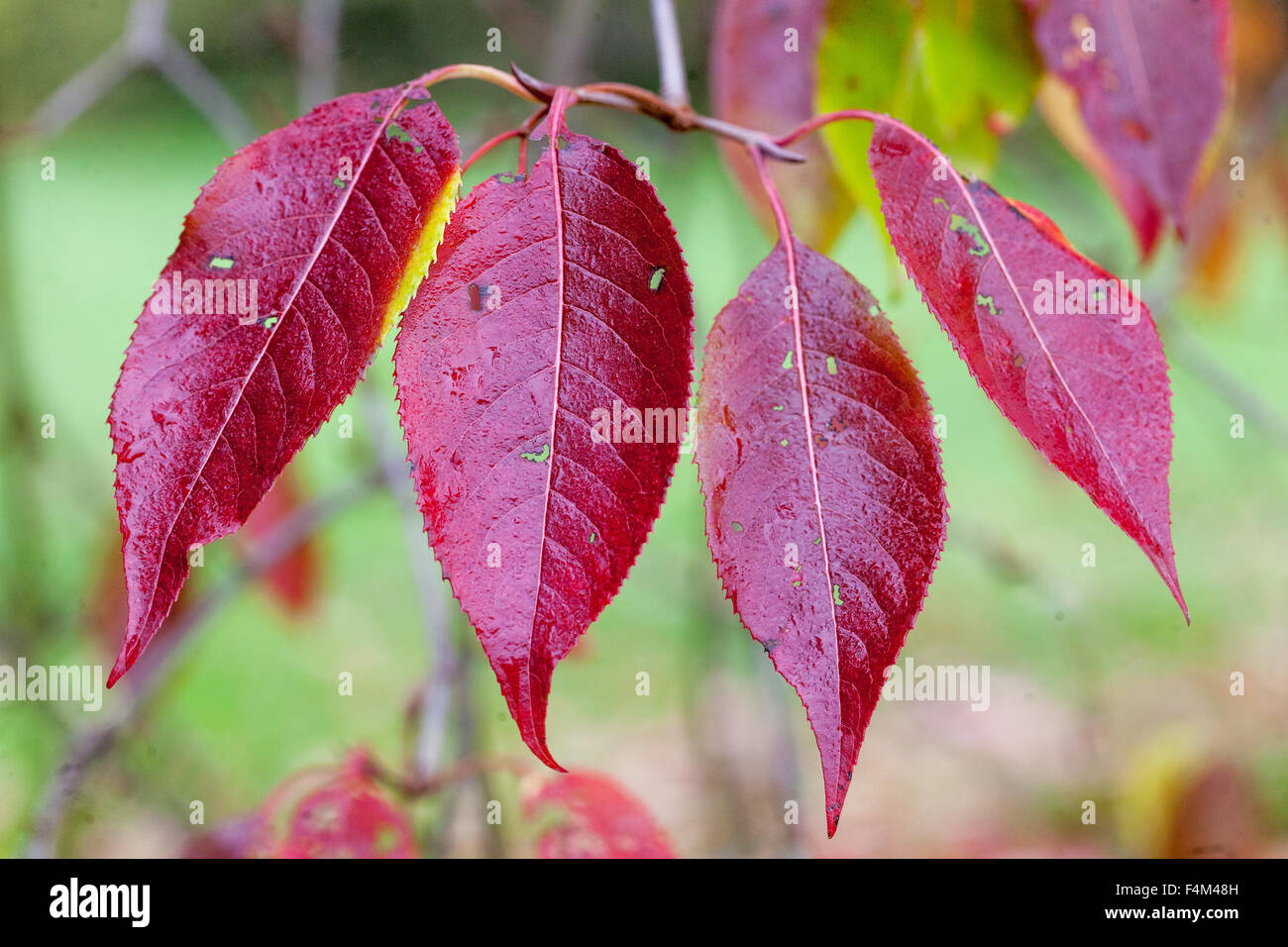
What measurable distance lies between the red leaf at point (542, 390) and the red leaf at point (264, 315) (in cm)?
2

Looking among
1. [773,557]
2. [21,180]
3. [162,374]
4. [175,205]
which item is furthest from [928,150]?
[21,180]

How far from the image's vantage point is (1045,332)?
364 millimetres

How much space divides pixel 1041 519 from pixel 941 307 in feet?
8.76

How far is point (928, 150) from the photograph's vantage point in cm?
39

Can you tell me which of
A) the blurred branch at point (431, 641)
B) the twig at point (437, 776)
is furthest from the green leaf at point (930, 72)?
the twig at point (437, 776)

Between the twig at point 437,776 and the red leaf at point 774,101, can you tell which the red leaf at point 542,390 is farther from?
the twig at point 437,776

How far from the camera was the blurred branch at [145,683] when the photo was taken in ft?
2.34

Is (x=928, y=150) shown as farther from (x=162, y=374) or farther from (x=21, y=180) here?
(x=21, y=180)

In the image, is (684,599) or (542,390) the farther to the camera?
(684,599)

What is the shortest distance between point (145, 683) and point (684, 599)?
45.2 inches

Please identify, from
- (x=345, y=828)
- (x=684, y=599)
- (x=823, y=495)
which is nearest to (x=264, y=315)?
(x=823, y=495)

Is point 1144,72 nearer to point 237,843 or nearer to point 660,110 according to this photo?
point 660,110

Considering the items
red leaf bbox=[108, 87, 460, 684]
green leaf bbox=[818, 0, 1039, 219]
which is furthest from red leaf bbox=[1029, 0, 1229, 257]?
red leaf bbox=[108, 87, 460, 684]

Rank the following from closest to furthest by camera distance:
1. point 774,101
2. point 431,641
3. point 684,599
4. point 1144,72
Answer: point 1144,72
point 774,101
point 431,641
point 684,599
